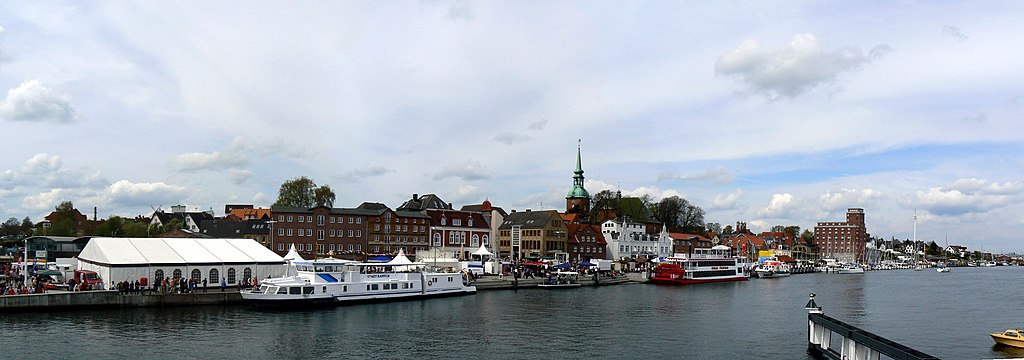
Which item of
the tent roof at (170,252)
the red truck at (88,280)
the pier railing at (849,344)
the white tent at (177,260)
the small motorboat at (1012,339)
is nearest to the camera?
the pier railing at (849,344)

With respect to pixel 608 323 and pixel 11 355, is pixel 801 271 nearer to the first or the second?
pixel 608 323

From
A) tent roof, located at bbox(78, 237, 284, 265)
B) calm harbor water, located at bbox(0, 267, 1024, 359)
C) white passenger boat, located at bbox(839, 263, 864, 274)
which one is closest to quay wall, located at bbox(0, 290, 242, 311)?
calm harbor water, located at bbox(0, 267, 1024, 359)

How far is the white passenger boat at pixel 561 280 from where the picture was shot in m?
88.2

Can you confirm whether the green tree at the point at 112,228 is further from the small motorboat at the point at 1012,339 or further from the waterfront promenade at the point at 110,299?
the small motorboat at the point at 1012,339

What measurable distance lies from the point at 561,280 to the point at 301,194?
5825cm

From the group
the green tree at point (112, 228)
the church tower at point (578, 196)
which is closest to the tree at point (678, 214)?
the church tower at point (578, 196)

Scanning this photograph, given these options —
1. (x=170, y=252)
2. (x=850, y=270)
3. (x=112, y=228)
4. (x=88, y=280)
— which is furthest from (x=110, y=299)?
(x=850, y=270)

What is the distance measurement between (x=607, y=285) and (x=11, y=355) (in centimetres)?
7194

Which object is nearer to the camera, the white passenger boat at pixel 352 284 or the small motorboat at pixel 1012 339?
the small motorboat at pixel 1012 339

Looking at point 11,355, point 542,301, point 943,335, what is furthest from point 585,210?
point 11,355

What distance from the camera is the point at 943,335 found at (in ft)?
159

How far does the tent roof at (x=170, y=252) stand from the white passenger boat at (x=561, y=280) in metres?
33.0

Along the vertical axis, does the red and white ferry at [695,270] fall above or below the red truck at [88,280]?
below

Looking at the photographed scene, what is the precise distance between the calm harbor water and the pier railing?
110 cm
